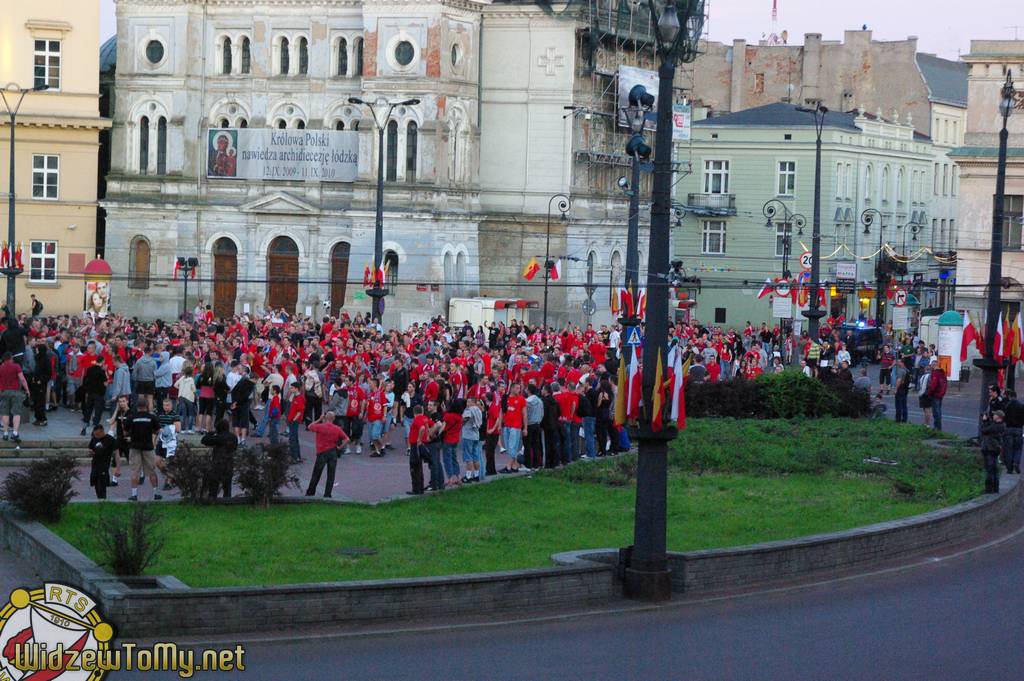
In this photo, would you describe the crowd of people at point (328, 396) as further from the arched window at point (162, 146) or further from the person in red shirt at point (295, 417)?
the arched window at point (162, 146)

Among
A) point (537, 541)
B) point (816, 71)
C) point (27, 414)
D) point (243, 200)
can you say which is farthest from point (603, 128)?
point (537, 541)

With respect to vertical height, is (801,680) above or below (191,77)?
below

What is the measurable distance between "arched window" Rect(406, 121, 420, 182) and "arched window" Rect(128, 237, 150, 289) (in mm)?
11455

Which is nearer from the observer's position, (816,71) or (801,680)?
(801,680)

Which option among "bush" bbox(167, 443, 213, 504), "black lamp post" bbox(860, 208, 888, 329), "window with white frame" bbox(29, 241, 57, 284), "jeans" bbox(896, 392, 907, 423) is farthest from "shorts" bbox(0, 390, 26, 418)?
"black lamp post" bbox(860, 208, 888, 329)

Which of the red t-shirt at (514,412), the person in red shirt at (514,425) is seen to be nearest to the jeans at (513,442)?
the person in red shirt at (514,425)

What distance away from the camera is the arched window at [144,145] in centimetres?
7062

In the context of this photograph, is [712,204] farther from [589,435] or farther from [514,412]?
[514,412]

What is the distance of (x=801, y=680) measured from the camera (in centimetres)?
1617

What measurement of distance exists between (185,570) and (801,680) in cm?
707

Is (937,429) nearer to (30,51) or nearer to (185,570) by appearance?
(185,570)

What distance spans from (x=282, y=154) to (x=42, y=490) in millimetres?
48672

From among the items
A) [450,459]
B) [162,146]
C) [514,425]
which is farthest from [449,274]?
[450,459]

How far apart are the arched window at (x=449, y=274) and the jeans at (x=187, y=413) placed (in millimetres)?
34488
